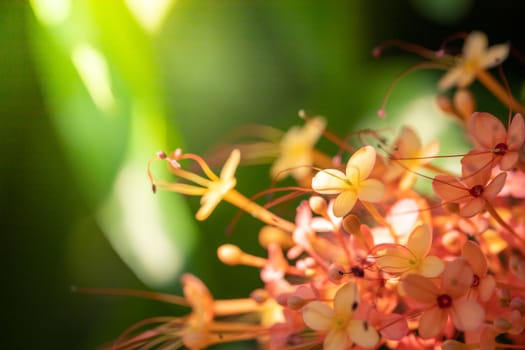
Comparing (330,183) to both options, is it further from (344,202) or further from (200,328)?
(200,328)

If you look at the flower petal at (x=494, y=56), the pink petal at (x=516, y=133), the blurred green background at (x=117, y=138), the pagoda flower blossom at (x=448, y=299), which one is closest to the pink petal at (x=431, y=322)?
the pagoda flower blossom at (x=448, y=299)

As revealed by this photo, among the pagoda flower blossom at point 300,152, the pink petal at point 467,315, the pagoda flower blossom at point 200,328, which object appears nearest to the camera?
the pink petal at point 467,315

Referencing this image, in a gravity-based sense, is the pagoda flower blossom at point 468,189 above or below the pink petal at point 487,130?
below

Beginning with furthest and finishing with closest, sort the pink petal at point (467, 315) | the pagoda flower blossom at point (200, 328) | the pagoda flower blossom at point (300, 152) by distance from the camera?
the pagoda flower blossom at point (300, 152)
the pagoda flower blossom at point (200, 328)
the pink petal at point (467, 315)

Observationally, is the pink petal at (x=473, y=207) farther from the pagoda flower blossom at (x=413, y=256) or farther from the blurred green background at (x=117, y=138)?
the blurred green background at (x=117, y=138)

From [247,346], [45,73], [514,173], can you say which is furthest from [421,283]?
[45,73]

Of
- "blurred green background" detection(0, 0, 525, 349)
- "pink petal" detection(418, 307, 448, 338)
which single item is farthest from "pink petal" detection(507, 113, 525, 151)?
"blurred green background" detection(0, 0, 525, 349)
